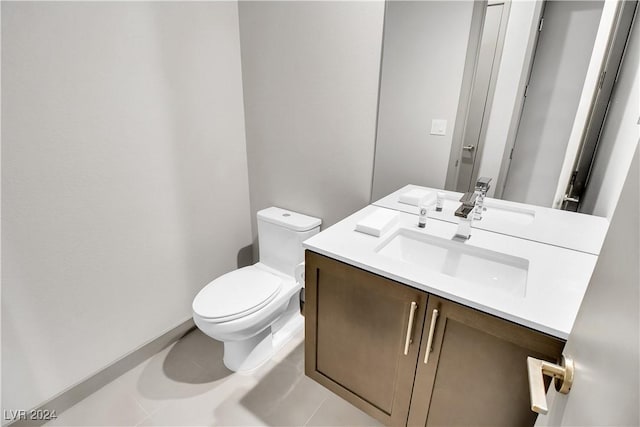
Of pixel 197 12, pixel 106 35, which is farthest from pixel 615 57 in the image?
pixel 106 35

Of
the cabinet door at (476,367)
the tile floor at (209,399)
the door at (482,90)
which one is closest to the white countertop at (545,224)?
the door at (482,90)

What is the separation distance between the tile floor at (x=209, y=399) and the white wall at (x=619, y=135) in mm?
1332

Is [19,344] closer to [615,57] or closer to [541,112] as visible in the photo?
[541,112]

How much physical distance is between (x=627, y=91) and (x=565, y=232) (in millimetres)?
496

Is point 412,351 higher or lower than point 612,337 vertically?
lower

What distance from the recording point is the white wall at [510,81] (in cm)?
105

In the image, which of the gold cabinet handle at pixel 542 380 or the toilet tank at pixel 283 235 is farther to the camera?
the toilet tank at pixel 283 235

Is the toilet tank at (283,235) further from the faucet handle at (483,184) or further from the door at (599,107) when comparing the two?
the door at (599,107)

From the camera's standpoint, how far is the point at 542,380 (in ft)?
1.71

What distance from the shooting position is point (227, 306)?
1.42 m

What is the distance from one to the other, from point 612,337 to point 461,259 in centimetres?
75

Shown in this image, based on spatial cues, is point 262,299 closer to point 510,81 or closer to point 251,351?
point 251,351

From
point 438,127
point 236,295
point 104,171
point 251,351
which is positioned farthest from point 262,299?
point 438,127

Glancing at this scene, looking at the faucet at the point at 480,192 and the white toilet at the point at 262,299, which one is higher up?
the faucet at the point at 480,192
